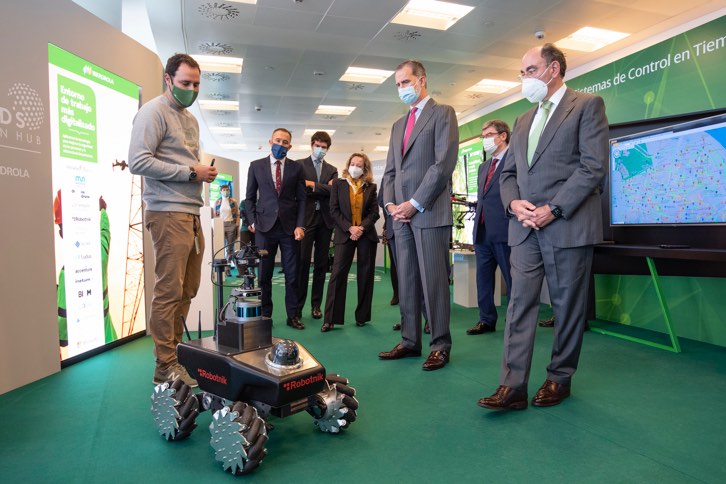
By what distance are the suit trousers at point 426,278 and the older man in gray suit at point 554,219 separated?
58 centimetres

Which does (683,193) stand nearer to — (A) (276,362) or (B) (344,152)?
(A) (276,362)

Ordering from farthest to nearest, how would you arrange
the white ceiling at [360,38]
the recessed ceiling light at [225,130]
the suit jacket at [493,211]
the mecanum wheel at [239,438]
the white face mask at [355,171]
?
the recessed ceiling light at [225,130]
the white ceiling at [360,38]
the white face mask at [355,171]
the suit jacket at [493,211]
the mecanum wheel at [239,438]

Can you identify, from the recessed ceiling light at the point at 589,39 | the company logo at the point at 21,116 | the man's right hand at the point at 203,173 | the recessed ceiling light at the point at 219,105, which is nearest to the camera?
the man's right hand at the point at 203,173

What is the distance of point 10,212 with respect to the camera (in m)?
2.43

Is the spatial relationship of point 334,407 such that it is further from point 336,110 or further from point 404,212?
point 336,110

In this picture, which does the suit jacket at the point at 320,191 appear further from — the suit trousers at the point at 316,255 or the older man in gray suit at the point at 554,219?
the older man in gray suit at the point at 554,219

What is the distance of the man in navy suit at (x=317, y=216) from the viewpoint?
4.23 meters

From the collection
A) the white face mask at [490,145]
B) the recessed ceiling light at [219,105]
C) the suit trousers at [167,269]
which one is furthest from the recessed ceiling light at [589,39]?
the recessed ceiling light at [219,105]

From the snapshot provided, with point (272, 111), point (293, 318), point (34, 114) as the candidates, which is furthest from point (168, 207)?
point (272, 111)

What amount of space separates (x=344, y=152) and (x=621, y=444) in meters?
16.1

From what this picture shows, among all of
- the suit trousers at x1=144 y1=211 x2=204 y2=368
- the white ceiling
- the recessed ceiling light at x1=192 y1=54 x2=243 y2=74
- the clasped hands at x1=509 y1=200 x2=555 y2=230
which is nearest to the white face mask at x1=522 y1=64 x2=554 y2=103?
the clasped hands at x1=509 y1=200 x2=555 y2=230

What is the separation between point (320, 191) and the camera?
431 cm

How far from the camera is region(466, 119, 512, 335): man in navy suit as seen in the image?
3701 mm

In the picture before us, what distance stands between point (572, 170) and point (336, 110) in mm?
9278
